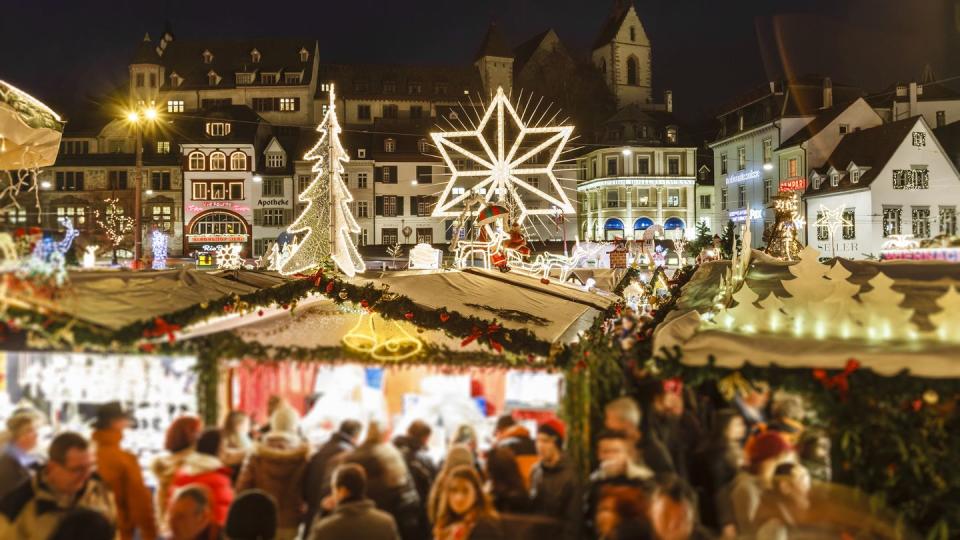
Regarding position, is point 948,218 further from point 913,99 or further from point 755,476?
point 755,476

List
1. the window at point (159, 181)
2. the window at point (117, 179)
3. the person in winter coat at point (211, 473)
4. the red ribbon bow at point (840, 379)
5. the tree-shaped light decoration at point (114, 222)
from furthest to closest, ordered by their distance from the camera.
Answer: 1. the window at point (117, 179)
2. the window at point (159, 181)
3. the tree-shaped light decoration at point (114, 222)
4. the person in winter coat at point (211, 473)
5. the red ribbon bow at point (840, 379)

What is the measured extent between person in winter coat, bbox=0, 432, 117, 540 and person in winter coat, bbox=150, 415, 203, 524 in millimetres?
362

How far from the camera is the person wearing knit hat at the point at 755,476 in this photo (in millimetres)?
6289

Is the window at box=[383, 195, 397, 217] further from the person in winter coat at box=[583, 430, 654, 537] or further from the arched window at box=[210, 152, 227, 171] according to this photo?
the person in winter coat at box=[583, 430, 654, 537]

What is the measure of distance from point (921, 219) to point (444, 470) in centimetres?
4213

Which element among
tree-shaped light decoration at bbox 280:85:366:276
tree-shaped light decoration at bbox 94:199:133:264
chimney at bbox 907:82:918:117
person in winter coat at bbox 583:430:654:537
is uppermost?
chimney at bbox 907:82:918:117

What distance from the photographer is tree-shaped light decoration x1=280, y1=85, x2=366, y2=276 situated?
14367 mm

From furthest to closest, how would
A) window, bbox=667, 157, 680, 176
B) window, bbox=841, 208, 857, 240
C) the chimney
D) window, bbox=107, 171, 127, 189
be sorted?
window, bbox=667, 157, 680, 176 → window, bbox=107, 171, 127, 189 → the chimney → window, bbox=841, 208, 857, 240

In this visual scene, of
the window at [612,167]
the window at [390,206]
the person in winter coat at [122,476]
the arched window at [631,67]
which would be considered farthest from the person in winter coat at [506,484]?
the arched window at [631,67]

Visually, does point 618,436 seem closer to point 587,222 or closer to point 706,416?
point 706,416

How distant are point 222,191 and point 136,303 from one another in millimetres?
50371

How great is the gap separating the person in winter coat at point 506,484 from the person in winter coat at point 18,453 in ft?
11.4

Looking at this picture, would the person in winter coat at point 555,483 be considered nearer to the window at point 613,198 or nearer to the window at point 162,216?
the window at point 162,216

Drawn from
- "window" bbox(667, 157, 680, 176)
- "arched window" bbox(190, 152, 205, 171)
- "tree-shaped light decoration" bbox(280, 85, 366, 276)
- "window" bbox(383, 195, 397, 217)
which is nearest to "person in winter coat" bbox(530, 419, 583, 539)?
"tree-shaped light decoration" bbox(280, 85, 366, 276)
